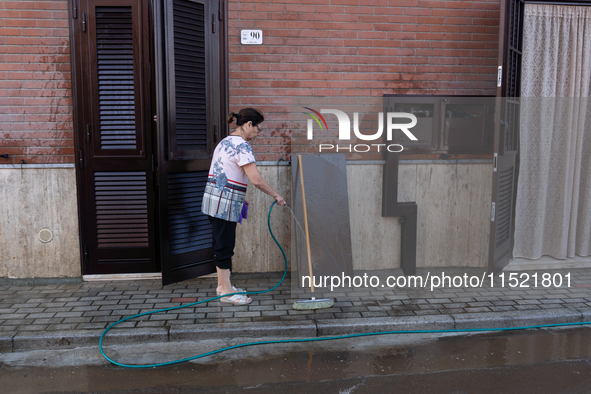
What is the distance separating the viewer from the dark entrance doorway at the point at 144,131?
17.2 feet

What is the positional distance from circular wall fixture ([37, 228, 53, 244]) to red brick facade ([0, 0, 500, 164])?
2.68 ft

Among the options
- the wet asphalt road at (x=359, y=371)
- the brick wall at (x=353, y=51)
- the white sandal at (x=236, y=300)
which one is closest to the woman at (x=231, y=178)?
the white sandal at (x=236, y=300)

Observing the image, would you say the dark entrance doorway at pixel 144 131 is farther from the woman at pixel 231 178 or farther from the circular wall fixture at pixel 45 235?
the woman at pixel 231 178

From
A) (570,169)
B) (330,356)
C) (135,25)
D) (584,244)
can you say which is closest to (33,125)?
(135,25)

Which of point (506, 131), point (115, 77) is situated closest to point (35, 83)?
point (115, 77)

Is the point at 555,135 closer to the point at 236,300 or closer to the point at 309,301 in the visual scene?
the point at 309,301

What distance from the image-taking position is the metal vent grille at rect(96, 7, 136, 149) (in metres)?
5.35

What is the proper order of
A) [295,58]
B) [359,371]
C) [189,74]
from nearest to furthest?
[359,371] → [189,74] → [295,58]

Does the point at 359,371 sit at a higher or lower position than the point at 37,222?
lower

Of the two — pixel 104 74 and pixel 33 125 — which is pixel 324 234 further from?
pixel 33 125

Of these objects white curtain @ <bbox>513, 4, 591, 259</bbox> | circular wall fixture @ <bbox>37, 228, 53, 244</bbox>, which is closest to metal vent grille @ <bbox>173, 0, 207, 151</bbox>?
circular wall fixture @ <bbox>37, 228, 53, 244</bbox>

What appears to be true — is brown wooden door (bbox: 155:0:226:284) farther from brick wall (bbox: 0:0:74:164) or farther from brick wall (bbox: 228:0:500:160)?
brick wall (bbox: 0:0:74:164)

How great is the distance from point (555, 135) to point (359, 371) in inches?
165

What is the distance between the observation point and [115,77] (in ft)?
17.7
